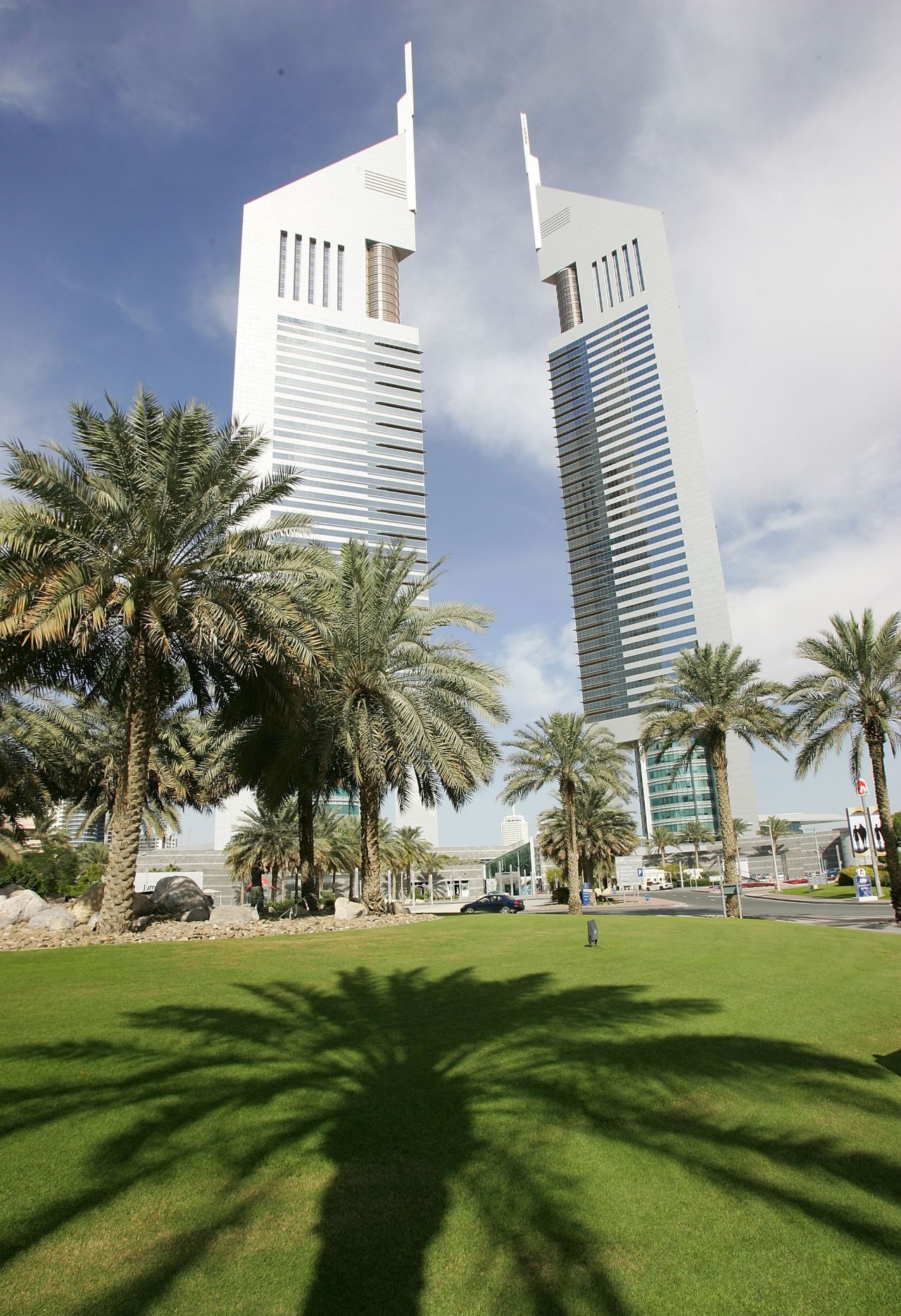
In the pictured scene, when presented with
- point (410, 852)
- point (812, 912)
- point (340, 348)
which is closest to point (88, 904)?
point (812, 912)

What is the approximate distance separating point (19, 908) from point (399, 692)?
408 inches

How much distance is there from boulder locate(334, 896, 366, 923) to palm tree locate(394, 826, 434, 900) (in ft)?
152

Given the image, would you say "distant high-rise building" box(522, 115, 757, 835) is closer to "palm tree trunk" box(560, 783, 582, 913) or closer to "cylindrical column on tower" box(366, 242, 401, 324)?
"cylindrical column on tower" box(366, 242, 401, 324)

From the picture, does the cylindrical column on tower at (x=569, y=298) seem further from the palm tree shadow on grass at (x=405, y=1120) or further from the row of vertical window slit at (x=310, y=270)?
the palm tree shadow on grass at (x=405, y=1120)

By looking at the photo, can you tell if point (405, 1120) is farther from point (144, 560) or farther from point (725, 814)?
point (725, 814)

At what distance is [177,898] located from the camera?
69.3 feet

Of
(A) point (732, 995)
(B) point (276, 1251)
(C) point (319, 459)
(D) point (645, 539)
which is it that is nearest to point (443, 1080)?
(B) point (276, 1251)

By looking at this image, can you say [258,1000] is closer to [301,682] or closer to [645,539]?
[301,682]

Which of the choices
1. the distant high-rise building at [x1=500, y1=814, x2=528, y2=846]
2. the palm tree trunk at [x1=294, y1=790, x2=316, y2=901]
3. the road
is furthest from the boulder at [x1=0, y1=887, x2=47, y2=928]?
the distant high-rise building at [x1=500, y1=814, x2=528, y2=846]

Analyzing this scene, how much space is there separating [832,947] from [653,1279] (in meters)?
14.0

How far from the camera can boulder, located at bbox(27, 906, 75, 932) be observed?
51.4 feet

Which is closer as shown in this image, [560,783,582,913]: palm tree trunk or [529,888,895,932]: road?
[529,888,895,932]: road

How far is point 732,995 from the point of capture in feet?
32.4


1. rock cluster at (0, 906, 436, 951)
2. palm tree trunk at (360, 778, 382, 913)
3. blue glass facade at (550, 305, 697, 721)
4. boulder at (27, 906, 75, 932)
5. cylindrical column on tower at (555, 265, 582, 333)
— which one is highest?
cylindrical column on tower at (555, 265, 582, 333)
